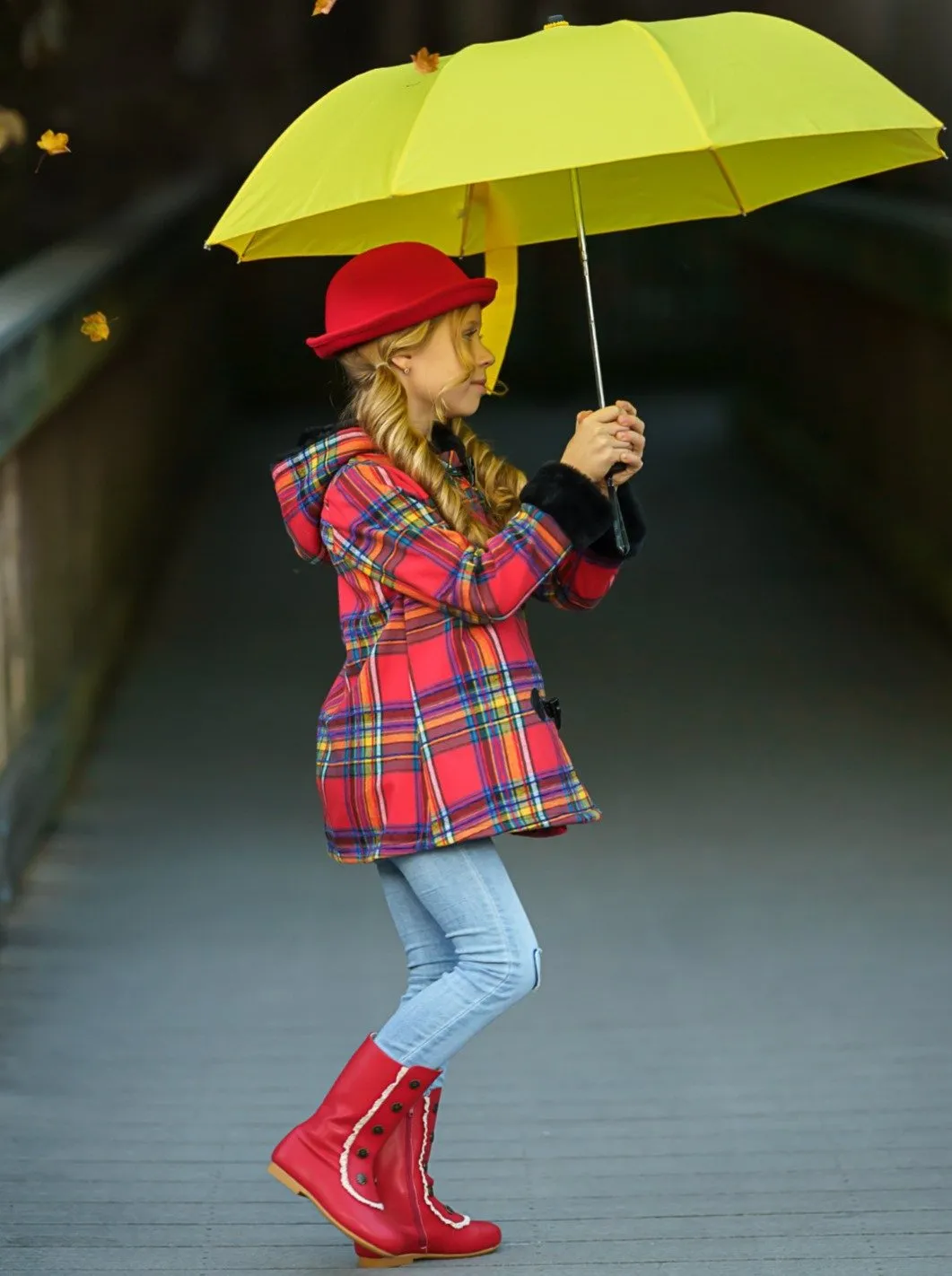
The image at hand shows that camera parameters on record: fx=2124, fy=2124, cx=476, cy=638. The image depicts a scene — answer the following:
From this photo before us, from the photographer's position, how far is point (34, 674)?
600 cm

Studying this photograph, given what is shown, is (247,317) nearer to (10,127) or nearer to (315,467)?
(10,127)

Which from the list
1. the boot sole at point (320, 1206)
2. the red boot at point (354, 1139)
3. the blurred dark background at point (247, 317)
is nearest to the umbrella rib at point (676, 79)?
the blurred dark background at point (247, 317)

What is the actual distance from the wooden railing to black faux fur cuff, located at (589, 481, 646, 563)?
234cm

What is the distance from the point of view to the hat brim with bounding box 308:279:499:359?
10.3 ft

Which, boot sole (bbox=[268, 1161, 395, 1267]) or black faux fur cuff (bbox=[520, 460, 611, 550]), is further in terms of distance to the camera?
boot sole (bbox=[268, 1161, 395, 1267])

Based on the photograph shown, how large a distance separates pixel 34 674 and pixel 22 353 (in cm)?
104

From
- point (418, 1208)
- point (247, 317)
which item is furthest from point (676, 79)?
point (247, 317)

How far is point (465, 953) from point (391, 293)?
1.00m

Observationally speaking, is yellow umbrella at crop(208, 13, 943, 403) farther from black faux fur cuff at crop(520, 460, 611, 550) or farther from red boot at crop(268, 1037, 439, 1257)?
red boot at crop(268, 1037, 439, 1257)

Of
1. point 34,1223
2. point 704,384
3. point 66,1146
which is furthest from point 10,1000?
point 704,384

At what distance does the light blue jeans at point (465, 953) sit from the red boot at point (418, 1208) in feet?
0.44

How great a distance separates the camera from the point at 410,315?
3.14m

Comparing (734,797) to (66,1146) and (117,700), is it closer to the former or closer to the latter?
(117,700)

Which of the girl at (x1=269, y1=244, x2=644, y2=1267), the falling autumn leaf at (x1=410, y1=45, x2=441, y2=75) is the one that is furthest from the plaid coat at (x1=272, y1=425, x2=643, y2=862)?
the falling autumn leaf at (x1=410, y1=45, x2=441, y2=75)
